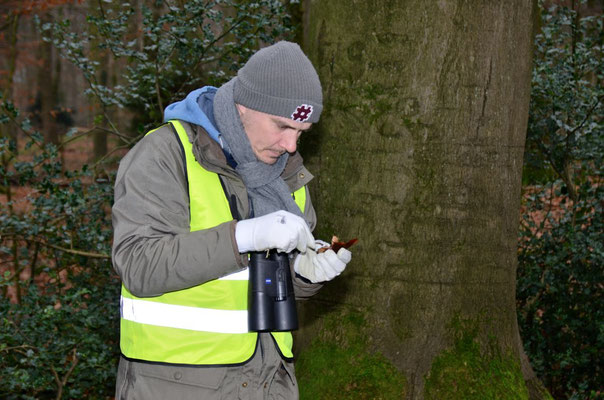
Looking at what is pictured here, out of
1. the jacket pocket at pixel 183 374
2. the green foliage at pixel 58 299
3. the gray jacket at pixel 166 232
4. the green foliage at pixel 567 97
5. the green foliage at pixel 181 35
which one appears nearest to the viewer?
the gray jacket at pixel 166 232

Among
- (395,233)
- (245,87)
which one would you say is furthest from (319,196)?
(245,87)

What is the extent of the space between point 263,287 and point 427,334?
59.2 inches

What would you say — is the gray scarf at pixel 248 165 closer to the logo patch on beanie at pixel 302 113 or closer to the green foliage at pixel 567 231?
the logo patch on beanie at pixel 302 113

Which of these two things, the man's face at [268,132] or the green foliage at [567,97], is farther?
the green foliage at [567,97]

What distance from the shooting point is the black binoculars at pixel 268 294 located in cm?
245

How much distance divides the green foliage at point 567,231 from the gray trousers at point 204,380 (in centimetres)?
348

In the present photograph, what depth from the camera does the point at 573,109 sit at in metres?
5.85

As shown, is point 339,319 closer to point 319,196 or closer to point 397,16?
point 319,196

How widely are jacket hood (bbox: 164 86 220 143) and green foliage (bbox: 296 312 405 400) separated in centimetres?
161

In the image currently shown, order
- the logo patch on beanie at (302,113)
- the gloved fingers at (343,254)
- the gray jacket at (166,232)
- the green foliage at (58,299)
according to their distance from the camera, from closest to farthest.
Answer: the gray jacket at (166,232), the logo patch on beanie at (302,113), the gloved fingers at (343,254), the green foliage at (58,299)

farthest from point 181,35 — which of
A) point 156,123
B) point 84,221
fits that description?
point 84,221

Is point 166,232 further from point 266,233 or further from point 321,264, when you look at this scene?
point 321,264

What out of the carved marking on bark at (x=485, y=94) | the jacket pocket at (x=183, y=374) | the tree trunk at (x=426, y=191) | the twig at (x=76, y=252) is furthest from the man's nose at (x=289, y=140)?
the twig at (x=76, y=252)

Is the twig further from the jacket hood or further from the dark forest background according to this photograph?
the jacket hood
